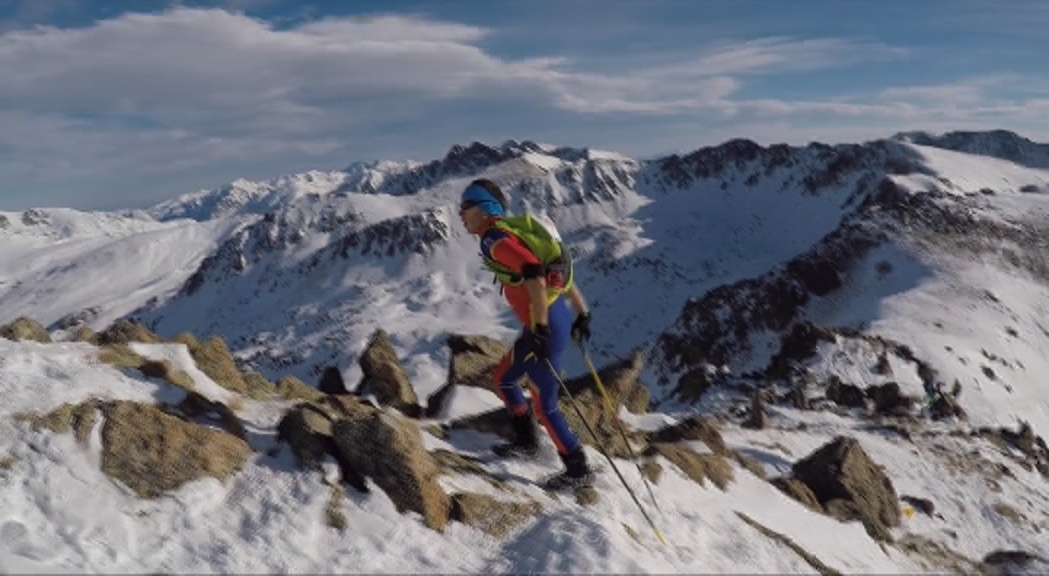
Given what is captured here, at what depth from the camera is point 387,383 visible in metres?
19.4

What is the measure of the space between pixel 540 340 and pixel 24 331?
33.9 feet

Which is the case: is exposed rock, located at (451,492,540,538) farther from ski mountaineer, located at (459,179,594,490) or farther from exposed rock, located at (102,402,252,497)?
exposed rock, located at (102,402,252,497)

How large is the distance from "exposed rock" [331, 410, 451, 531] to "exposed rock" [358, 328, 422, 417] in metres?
6.37

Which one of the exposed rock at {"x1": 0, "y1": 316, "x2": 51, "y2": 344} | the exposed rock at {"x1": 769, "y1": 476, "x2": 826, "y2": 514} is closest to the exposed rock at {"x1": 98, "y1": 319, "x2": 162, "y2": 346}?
the exposed rock at {"x1": 0, "y1": 316, "x2": 51, "y2": 344}

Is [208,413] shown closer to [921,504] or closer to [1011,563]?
[1011,563]

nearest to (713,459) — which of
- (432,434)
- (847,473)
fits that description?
(847,473)

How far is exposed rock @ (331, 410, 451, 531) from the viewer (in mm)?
10953

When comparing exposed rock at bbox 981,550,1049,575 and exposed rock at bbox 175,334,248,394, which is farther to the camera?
exposed rock at bbox 981,550,1049,575

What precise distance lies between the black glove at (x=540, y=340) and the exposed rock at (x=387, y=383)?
298 inches

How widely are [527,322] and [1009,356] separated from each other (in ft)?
190

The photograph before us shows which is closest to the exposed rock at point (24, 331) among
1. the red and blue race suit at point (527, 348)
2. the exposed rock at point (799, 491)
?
the red and blue race suit at point (527, 348)

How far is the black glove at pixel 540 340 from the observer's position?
10.9 metres

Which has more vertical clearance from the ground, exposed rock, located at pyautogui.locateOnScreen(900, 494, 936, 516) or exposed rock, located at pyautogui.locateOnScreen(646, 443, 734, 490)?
exposed rock, located at pyautogui.locateOnScreen(646, 443, 734, 490)

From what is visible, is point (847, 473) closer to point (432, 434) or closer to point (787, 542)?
point (787, 542)
